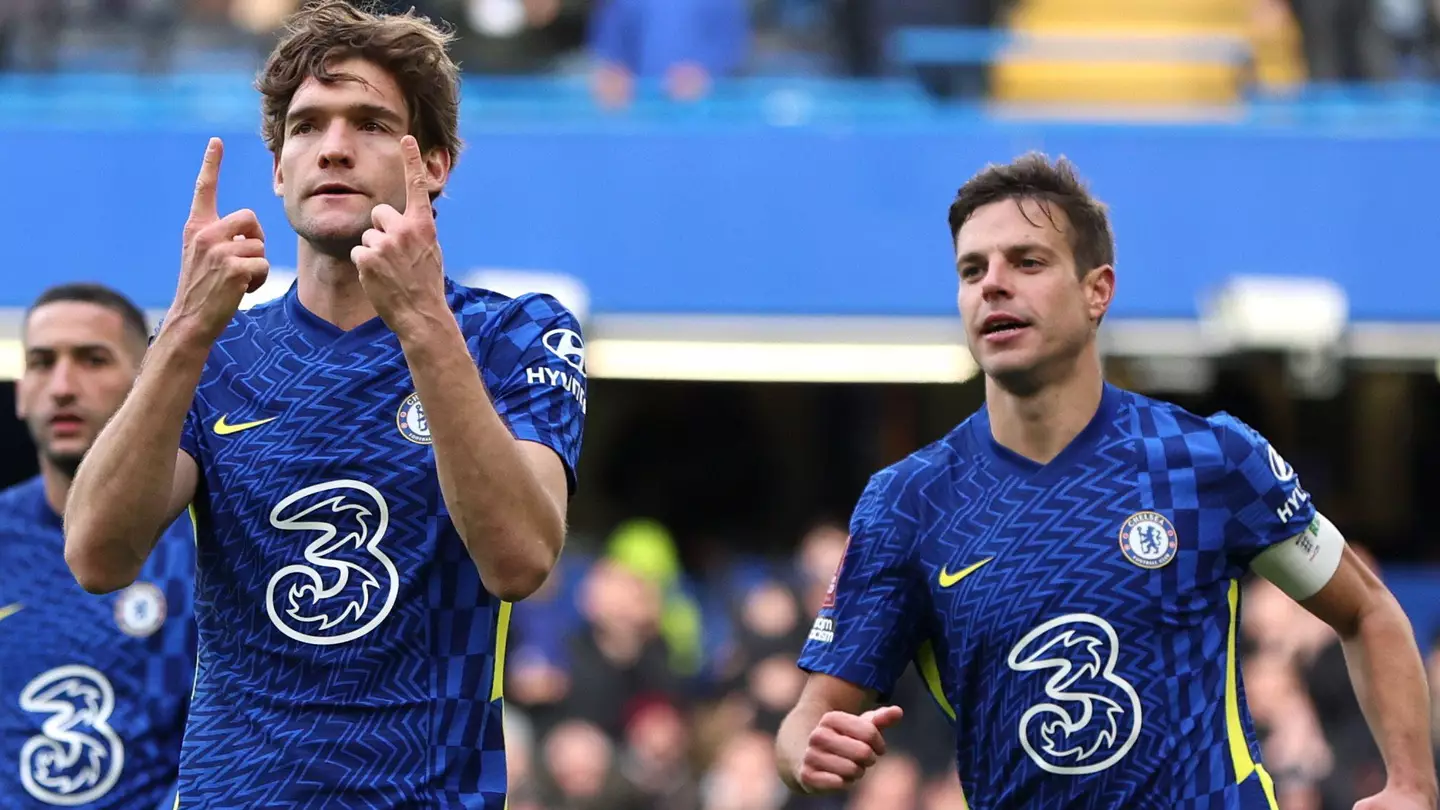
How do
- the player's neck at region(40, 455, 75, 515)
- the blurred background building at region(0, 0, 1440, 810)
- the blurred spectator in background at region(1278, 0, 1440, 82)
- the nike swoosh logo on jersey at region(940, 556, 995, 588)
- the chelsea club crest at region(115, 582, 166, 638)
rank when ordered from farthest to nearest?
the blurred spectator in background at region(1278, 0, 1440, 82) → the blurred background building at region(0, 0, 1440, 810) → the player's neck at region(40, 455, 75, 515) → the chelsea club crest at region(115, 582, 166, 638) → the nike swoosh logo on jersey at region(940, 556, 995, 588)

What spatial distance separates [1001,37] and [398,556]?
8.79 m

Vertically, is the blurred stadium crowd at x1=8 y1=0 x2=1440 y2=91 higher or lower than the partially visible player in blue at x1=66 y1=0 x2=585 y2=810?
higher

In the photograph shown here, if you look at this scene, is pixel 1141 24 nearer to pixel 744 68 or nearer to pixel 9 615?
pixel 744 68

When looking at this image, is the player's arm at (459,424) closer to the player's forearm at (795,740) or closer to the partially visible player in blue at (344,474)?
the partially visible player in blue at (344,474)

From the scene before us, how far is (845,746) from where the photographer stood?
4.16 meters

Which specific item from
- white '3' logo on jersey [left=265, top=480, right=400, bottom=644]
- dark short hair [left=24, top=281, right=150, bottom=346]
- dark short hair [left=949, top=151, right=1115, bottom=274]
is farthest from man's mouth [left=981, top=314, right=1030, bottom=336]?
dark short hair [left=24, top=281, right=150, bottom=346]

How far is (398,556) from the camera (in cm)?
390

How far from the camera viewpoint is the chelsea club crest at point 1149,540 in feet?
14.8

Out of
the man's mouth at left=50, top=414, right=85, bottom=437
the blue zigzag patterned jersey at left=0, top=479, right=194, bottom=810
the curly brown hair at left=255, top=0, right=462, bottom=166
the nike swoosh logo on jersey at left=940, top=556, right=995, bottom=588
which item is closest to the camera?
the curly brown hair at left=255, top=0, right=462, bottom=166

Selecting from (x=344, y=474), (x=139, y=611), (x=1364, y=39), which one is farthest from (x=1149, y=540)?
(x=1364, y=39)

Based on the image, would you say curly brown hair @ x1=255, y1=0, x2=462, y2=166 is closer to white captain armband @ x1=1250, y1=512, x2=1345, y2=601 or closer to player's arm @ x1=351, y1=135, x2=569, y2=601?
player's arm @ x1=351, y1=135, x2=569, y2=601

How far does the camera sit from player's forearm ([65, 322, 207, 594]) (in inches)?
145

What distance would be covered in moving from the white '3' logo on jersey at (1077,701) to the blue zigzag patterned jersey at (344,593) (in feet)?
3.71

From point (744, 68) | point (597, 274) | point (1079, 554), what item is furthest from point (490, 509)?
point (744, 68)
